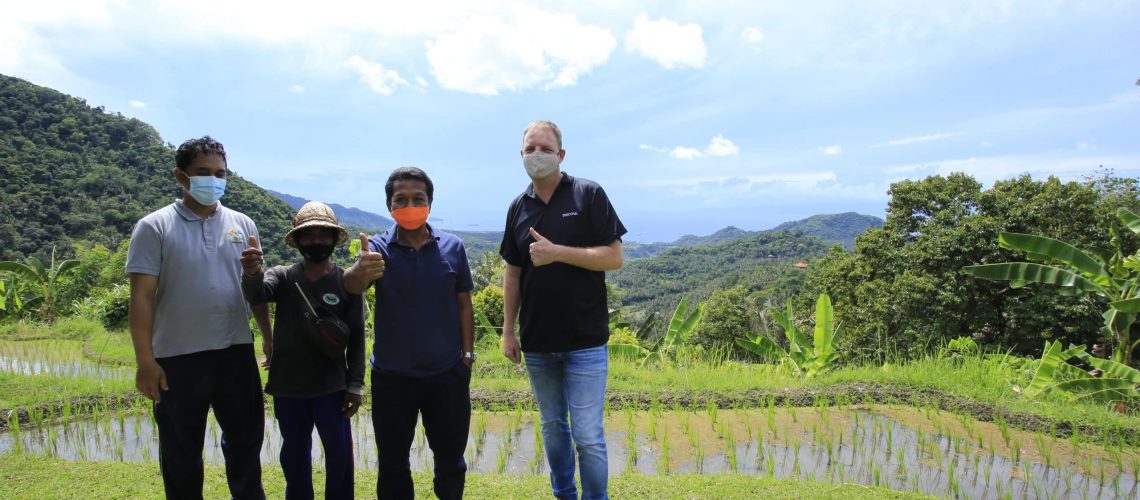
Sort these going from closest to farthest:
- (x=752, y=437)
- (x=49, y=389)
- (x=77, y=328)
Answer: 1. (x=752, y=437)
2. (x=49, y=389)
3. (x=77, y=328)

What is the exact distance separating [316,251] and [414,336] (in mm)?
604

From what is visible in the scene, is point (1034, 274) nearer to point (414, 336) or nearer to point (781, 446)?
point (781, 446)

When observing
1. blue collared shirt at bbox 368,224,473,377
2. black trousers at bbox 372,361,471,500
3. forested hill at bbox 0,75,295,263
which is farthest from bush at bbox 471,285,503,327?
forested hill at bbox 0,75,295,263

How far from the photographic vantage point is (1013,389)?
5.89 m

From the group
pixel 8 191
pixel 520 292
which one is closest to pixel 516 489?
pixel 520 292

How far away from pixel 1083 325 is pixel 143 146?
5393 centimetres

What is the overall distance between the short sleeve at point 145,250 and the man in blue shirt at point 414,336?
0.76 m

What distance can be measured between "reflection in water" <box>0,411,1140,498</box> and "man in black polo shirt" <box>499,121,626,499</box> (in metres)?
1.29

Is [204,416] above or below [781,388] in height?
above

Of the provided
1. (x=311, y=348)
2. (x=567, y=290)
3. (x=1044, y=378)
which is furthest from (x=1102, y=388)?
(x=311, y=348)

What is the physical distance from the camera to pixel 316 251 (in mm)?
2676

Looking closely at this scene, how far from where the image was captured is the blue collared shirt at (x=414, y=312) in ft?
8.37

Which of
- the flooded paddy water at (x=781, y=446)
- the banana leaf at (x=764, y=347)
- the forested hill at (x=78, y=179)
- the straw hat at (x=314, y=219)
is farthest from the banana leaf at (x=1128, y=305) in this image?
the forested hill at (x=78, y=179)

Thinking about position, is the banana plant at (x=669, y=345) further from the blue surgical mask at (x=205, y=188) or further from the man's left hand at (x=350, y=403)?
the blue surgical mask at (x=205, y=188)
